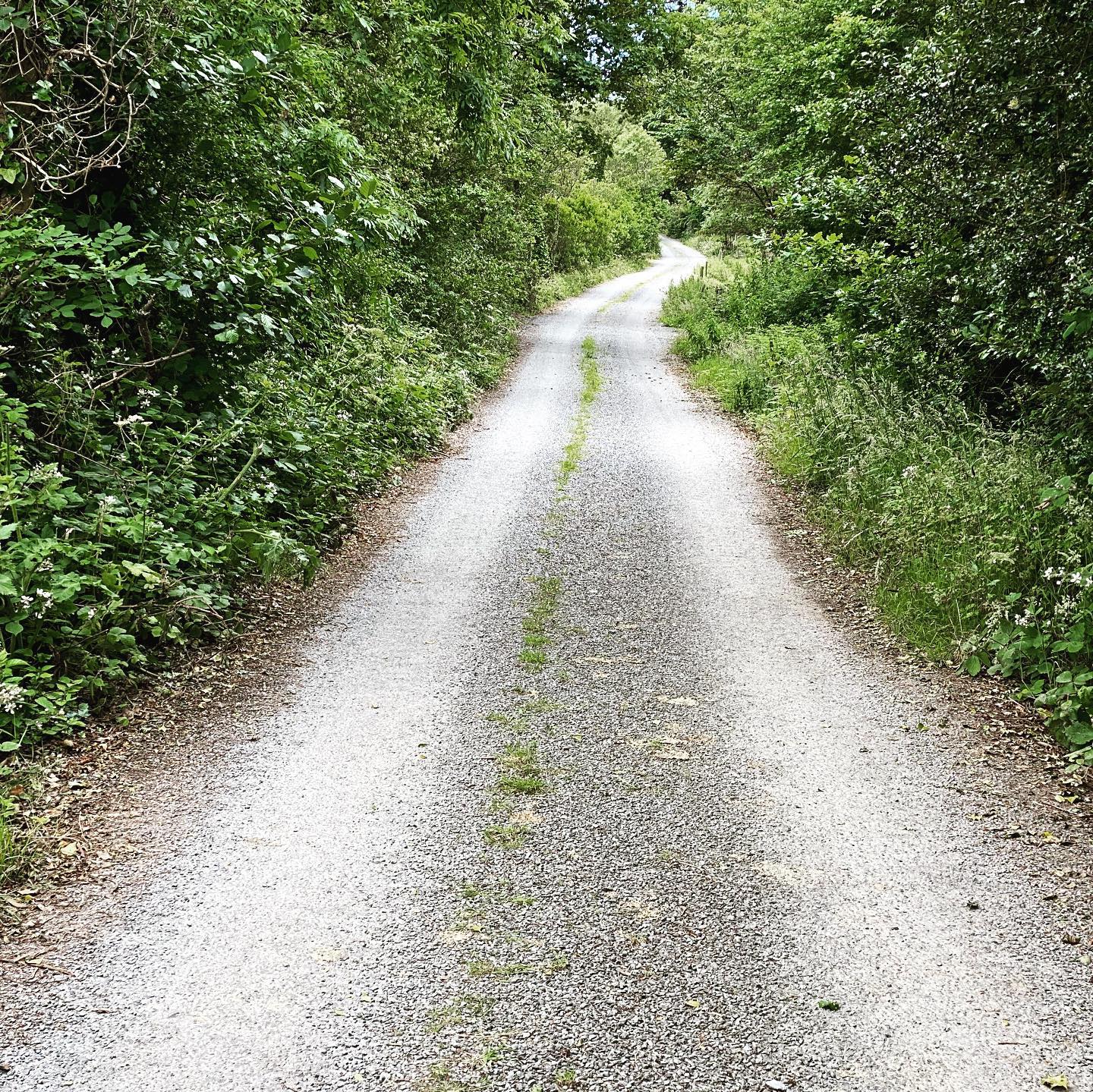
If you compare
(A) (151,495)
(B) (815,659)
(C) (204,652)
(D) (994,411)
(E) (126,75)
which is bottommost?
(C) (204,652)

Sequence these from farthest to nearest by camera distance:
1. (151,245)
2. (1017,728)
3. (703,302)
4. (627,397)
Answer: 1. (703,302)
2. (627,397)
3. (151,245)
4. (1017,728)

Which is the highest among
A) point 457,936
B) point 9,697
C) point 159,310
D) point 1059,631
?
point 159,310

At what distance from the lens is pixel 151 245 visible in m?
5.41

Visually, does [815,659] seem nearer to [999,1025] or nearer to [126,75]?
Result: [999,1025]

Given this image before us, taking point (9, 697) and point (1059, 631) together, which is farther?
point (1059, 631)

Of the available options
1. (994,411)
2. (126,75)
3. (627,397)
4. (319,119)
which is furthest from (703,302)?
(126,75)

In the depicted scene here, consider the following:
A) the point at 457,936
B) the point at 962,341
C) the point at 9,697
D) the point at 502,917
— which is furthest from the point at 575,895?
the point at 962,341

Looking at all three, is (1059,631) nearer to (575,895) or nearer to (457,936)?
(575,895)

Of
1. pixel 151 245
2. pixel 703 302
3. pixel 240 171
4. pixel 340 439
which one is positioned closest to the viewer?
pixel 151 245

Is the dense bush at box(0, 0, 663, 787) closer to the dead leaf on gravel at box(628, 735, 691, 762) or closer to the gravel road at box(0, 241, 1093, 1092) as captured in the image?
the gravel road at box(0, 241, 1093, 1092)

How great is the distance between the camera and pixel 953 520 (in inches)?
262

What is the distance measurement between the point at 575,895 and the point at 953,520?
14.7 feet

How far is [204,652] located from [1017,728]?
4.70 meters

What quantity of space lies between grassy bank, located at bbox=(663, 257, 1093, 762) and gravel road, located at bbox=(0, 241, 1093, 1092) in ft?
2.08
